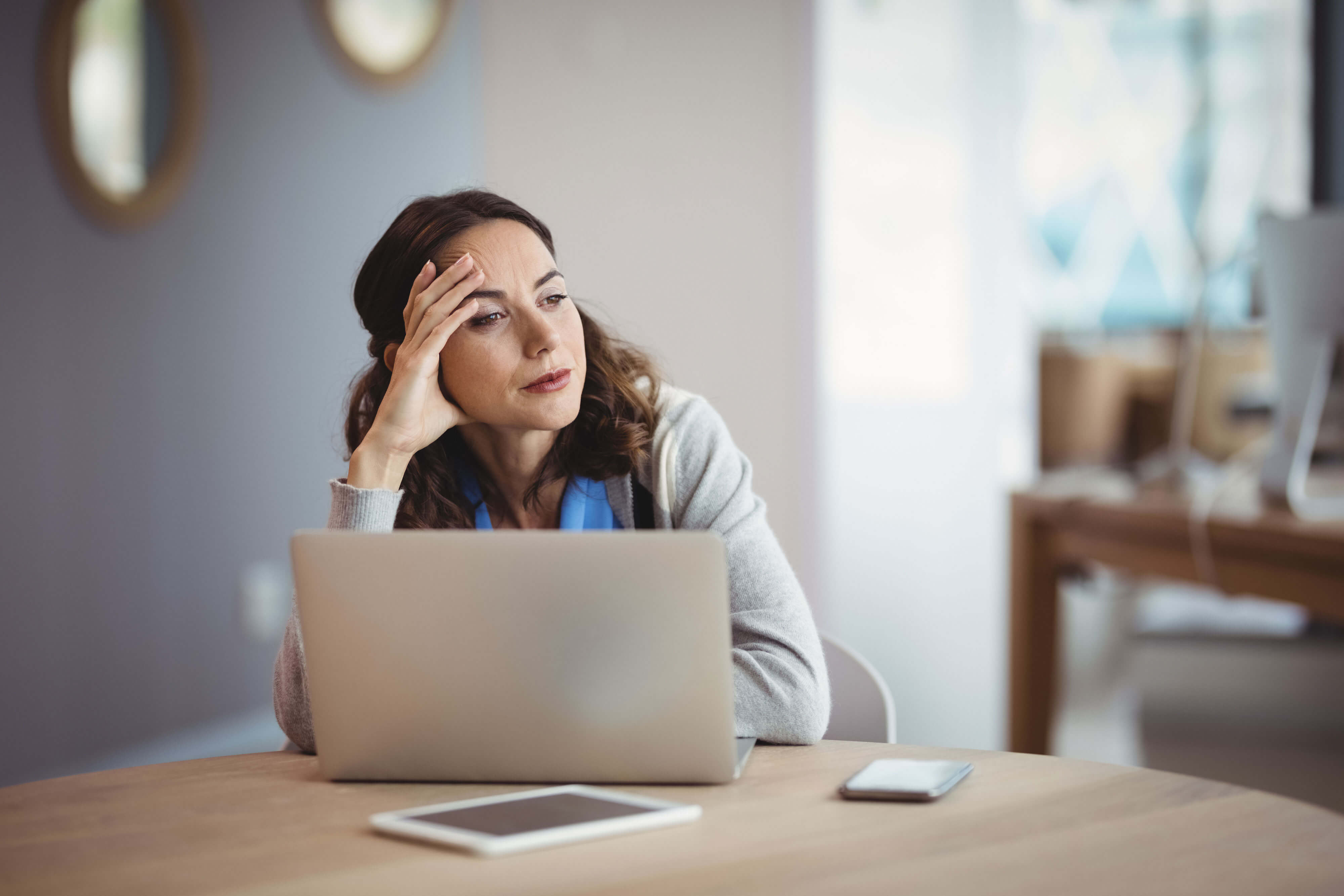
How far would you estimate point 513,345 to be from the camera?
137cm

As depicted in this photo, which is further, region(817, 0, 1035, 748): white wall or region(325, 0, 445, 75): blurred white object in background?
region(325, 0, 445, 75): blurred white object in background

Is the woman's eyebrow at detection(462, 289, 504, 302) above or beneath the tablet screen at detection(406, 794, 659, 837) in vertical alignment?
above

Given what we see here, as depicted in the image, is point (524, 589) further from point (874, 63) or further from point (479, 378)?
point (874, 63)

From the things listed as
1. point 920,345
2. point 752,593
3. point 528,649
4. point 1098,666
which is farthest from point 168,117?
point 1098,666

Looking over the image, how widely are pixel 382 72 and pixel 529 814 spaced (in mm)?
3309

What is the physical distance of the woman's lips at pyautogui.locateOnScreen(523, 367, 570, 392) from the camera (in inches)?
53.4

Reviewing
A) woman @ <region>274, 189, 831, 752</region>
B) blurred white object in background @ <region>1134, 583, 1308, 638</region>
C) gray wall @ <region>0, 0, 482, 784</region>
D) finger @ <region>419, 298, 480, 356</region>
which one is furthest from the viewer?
blurred white object in background @ <region>1134, 583, 1308, 638</region>

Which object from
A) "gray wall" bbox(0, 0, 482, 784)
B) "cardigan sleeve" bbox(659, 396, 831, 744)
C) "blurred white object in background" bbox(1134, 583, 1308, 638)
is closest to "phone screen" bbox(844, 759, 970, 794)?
"cardigan sleeve" bbox(659, 396, 831, 744)

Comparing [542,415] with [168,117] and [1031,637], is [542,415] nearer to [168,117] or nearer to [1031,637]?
[1031,637]

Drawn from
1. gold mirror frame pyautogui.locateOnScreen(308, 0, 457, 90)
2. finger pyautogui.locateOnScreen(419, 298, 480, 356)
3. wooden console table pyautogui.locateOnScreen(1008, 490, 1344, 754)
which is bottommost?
wooden console table pyautogui.locateOnScreen(1008, 490, 1344, 754)

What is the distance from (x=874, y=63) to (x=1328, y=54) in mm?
3872

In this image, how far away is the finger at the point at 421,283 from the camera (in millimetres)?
1374

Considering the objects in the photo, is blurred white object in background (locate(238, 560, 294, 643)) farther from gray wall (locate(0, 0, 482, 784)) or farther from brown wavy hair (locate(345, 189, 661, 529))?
brown wavy hair (locate(345, 189, 661, 529))

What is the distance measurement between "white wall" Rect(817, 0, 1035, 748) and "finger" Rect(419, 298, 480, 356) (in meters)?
1.48
